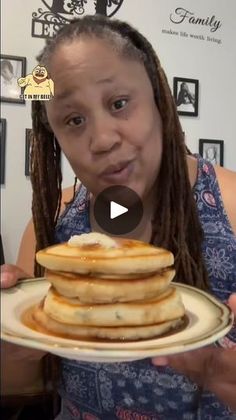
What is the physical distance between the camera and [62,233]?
47 centimetres

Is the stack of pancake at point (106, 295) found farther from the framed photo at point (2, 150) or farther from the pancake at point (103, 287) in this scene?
the framed photo at point (2, 150)

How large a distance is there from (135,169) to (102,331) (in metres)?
0.16

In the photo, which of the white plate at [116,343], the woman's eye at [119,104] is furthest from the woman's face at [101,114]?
the white plate at [116,343]

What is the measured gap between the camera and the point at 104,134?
43 cm

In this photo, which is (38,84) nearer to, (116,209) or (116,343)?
(116,209)

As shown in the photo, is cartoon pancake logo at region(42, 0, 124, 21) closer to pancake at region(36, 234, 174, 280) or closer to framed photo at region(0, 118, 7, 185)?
framed photo at region(0, 118, 7, 185)

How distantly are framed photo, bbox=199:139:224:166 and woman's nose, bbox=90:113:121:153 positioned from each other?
0.35 feet

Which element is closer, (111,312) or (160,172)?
(111,312)

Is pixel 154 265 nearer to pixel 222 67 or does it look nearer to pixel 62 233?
pixel 62 233

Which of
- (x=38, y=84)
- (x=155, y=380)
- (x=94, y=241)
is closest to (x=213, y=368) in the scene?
(x=155, y=380)

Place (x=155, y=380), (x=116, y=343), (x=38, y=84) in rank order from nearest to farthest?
(x=116, y=343) < (x=38, y=84) < (x=155, y=380)

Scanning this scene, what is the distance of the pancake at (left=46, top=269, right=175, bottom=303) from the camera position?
350 millimetres

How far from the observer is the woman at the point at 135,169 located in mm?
432

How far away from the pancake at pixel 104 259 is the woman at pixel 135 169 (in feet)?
0.22
